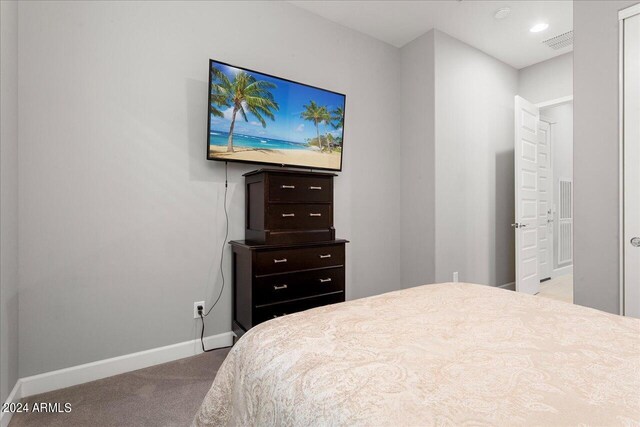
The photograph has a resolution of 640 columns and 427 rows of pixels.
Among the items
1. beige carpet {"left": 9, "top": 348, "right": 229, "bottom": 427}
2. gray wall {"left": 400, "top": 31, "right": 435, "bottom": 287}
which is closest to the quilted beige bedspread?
beige carpet {"left": 9, "top": 348, "right": 229, "bottom": 427}

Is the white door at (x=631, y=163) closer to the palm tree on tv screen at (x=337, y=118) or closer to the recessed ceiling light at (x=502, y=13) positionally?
the recessed ceiling light at (x=502, y=13)

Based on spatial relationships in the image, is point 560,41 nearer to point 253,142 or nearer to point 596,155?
point 596,155

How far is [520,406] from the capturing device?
638 millimetres

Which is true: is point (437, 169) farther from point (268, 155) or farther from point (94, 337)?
point (94, 337)

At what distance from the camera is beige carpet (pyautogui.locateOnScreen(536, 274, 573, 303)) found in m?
3.97

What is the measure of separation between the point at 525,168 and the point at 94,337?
446 centimetres

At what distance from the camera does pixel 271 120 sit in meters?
2.64

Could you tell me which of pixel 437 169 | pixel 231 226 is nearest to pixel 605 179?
pixel 437 169

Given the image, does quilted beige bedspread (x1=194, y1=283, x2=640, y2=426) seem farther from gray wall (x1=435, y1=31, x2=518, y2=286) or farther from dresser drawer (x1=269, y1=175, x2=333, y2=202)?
gray wall (x1=435, y1=31, x2=518, y2=286)

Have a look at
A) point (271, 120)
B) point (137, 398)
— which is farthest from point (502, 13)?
point (137, 398)

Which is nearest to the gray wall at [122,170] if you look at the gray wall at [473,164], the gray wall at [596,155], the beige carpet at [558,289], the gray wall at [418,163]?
the gray wall at [418,163]

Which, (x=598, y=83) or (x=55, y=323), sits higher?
(x=598, y=83)

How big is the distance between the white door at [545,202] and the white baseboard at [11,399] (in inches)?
223

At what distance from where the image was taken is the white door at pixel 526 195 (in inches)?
144
